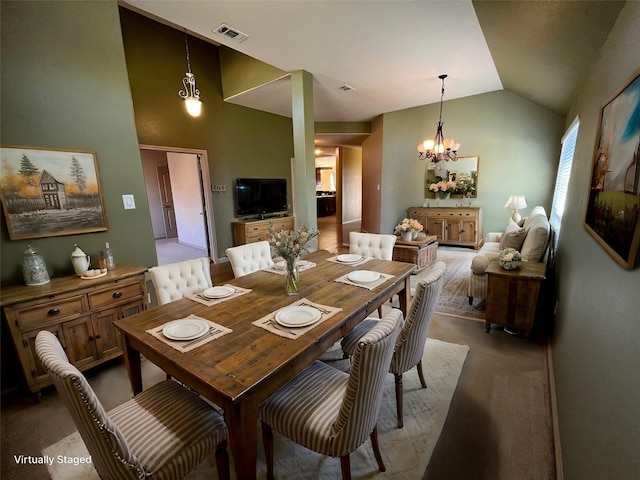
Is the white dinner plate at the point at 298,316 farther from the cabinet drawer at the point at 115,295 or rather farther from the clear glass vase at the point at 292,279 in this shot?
the cabinet drawer at the point at 115,295

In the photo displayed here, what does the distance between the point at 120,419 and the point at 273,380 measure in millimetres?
744

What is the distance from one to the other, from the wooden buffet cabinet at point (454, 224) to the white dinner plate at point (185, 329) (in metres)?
5.27

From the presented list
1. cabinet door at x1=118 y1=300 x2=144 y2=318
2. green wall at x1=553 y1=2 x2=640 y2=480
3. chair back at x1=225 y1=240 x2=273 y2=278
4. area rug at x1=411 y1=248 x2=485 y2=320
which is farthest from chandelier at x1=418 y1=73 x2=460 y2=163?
cabinet door at x1=118 y1=300 x2=144 y2=318

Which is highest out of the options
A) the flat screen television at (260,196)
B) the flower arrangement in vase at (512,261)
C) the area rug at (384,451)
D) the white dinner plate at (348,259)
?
the flat screen television at (260,196)

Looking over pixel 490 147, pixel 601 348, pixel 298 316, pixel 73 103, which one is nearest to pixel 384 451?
pixel 298 316

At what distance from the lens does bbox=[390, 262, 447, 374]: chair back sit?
58.5 inches

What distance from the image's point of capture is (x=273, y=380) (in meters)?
1.12

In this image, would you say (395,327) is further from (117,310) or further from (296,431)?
(117,310)

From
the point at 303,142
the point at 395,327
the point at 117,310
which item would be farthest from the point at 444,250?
the point at 117,310

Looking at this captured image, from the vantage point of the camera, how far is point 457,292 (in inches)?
140

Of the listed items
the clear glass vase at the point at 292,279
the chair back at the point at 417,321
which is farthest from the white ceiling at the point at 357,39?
the chair back at the point at 417,321

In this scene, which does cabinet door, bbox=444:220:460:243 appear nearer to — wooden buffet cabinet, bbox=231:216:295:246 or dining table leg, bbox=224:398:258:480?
wooden buffet cabinet, bbox=231:216:295:246

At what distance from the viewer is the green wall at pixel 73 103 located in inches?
77.4

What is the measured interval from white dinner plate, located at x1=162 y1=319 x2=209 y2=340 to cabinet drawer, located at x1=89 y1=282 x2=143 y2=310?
3.80ft
